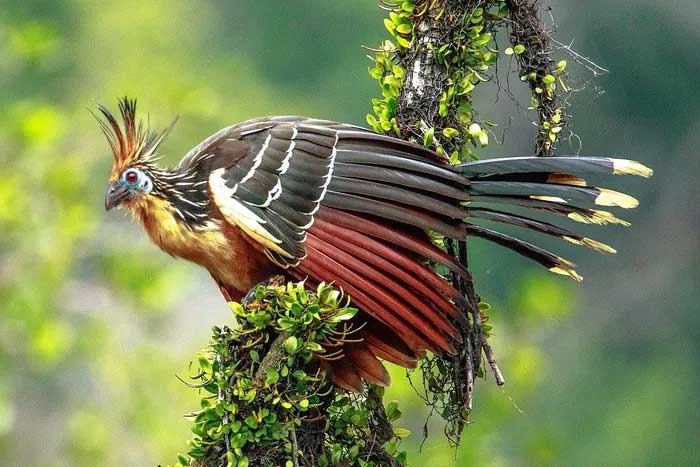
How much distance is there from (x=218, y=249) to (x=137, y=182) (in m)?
0.42

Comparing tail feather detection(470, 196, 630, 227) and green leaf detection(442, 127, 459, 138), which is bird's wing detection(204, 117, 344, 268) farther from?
tail feather detection(470, 196, 630, 227)

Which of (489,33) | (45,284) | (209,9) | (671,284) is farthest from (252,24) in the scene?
(489,33)

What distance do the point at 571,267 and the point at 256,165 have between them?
44.9 inches

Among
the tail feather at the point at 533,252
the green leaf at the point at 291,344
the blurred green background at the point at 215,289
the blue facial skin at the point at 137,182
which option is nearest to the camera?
the green leaf at the point at 291,344

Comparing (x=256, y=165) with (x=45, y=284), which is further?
(x=45, y=284)

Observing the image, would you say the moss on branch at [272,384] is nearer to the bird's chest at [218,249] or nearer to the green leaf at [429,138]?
the bird's chest at [218,249]

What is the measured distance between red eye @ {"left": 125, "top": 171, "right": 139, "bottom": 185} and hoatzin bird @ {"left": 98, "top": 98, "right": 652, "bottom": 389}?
18 centimetres

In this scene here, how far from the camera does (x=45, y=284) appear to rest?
7.46m

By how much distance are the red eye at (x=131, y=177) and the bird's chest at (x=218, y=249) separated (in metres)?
0.14

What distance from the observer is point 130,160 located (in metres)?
4.54

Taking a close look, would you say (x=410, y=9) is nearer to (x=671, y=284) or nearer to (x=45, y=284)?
(x=45, y=284)

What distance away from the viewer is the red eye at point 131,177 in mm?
4469

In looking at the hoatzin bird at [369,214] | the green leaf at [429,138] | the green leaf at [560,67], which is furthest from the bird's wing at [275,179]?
the green leaf at [560,67]

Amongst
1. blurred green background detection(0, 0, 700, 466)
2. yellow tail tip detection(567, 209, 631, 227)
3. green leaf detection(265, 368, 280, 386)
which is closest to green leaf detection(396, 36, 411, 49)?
blurred green background detection(0, 0, 700, 466)
